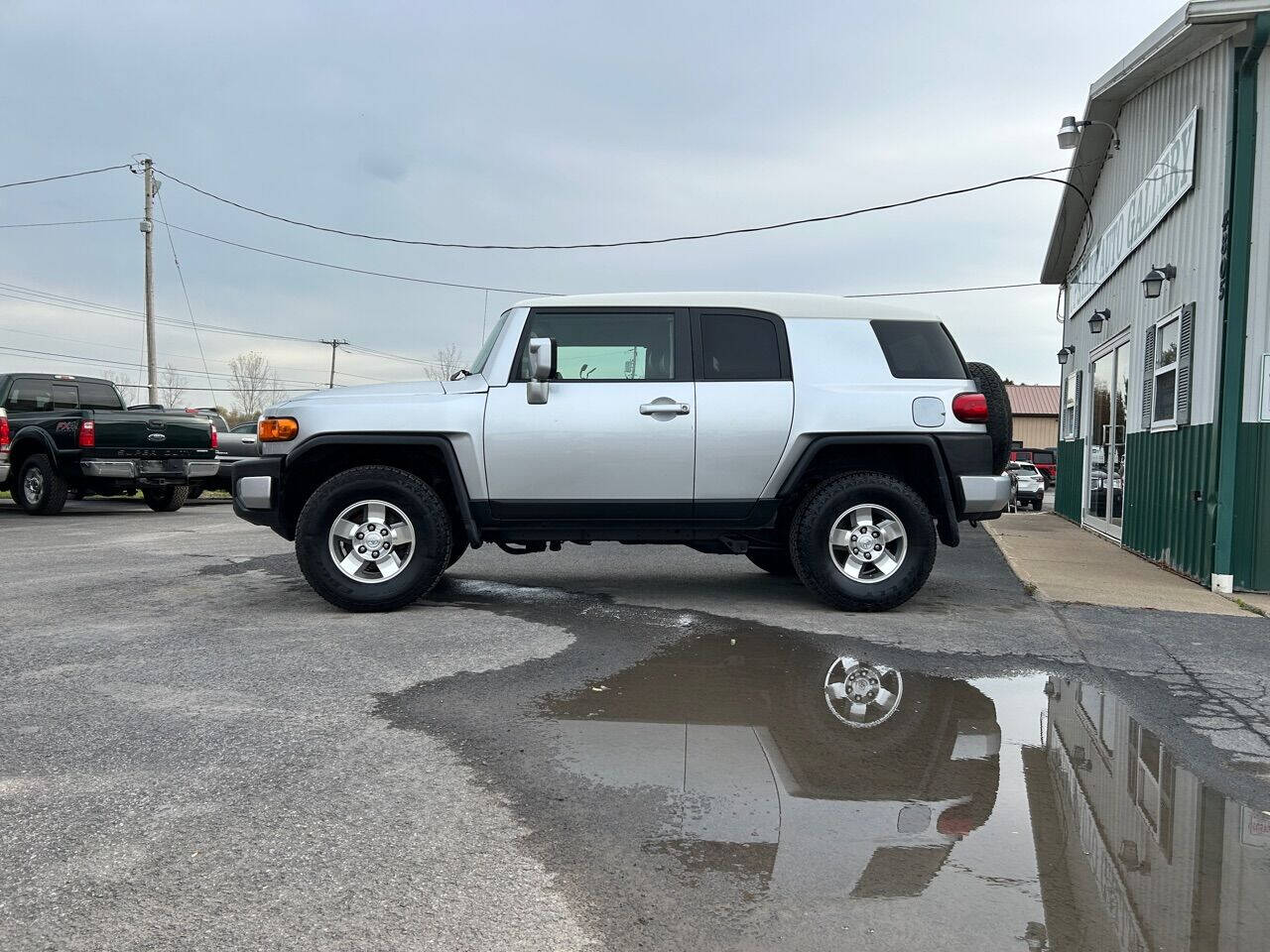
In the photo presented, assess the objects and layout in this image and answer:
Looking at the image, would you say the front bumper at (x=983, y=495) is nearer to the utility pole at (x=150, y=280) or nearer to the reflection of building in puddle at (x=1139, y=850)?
the reflection of building in puddle at (x=1139, y=850)

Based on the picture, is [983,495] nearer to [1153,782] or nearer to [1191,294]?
[1153,782]

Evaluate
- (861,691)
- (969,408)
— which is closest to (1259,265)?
(969,408)

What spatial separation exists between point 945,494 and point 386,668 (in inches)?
146

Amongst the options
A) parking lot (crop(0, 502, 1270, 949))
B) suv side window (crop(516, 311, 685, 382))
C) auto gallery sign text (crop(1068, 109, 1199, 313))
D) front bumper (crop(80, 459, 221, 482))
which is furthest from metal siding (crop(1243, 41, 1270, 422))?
front bumper (crop(80, 459, 221, 482))

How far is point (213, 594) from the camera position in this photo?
7438 millimetres

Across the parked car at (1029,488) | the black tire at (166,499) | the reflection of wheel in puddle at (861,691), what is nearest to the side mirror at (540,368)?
the reflection of wheel in puddle at (861,691)

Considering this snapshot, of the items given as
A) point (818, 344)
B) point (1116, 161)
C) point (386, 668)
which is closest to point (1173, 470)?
point (818, 344)

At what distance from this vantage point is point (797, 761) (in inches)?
147

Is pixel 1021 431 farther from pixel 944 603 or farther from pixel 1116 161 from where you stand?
pixel 944 603

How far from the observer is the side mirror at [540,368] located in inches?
250

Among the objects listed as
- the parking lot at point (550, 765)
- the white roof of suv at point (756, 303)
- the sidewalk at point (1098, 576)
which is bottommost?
the parking lot at point (550, 765)

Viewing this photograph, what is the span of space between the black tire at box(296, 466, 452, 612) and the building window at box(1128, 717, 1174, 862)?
410 centimetres

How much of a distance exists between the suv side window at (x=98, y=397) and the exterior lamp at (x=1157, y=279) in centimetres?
1476

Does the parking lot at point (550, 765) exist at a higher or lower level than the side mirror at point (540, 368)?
lower
